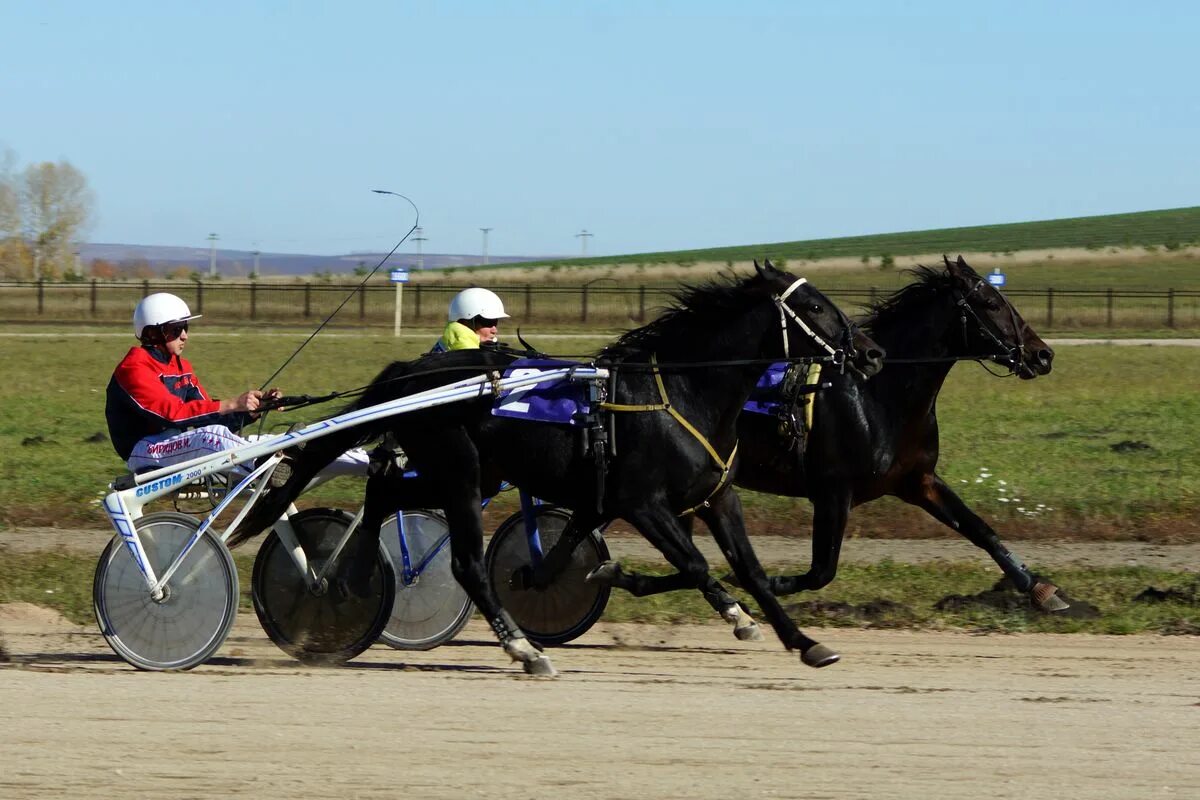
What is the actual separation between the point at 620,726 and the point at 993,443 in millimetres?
11462

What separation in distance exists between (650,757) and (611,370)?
8.06 feet

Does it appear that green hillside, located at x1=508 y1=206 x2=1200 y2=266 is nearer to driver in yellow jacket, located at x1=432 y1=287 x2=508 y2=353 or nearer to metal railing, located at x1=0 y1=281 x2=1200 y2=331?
metal railing, located at x1=0 y1=281 x2=1200 y2=331

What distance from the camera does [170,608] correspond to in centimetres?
739

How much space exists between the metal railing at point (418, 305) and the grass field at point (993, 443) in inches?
582

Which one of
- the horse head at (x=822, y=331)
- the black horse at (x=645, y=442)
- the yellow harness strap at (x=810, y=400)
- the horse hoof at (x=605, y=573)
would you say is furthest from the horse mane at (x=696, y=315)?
the yellow harness strap at (x=810, y=400)

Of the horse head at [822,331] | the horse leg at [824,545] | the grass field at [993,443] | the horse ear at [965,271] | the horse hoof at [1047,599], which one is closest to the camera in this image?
the horse head at [822,331]

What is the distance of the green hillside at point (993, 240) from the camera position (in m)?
79.7

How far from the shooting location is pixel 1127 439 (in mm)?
17172

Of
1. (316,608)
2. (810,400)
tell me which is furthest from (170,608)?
(810,400)

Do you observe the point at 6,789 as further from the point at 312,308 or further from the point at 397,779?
the point at 312,308

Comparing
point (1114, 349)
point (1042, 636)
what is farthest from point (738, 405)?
point (1114, 349)

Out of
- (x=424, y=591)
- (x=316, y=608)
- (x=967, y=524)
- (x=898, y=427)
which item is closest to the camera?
(x=316, y=608)

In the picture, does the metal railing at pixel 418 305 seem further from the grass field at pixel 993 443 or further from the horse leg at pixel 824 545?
the horse leg at pixel 824 545

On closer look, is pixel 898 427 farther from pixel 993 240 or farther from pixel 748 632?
pixel 993 240
